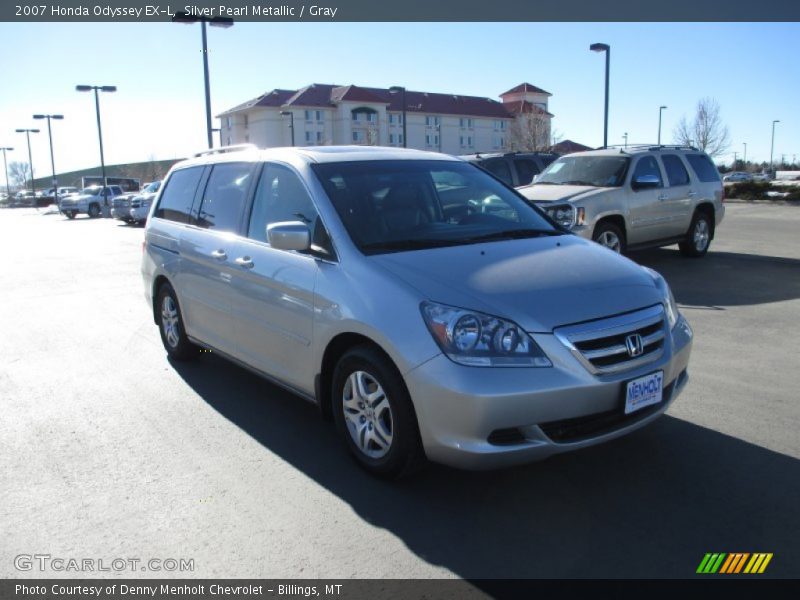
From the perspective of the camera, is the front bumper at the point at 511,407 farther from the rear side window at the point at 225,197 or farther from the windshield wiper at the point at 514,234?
the rear side window at the point at 225,197

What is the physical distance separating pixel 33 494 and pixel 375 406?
1942 mm

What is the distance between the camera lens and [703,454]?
4.11 metres

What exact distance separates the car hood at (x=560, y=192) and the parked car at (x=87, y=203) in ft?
109

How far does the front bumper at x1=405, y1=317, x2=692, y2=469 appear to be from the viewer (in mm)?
3270

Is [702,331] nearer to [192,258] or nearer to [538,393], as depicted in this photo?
[538,393]

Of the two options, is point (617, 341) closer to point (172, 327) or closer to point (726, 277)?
point (172, 327)

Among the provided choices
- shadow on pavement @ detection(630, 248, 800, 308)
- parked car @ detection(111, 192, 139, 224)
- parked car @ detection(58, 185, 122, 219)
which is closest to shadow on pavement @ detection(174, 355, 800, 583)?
shadow on pavement @ detection(630, 248, 800, 308)

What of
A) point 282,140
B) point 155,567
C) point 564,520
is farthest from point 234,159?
point 282,140

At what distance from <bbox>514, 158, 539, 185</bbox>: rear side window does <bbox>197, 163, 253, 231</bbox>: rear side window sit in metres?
9.37

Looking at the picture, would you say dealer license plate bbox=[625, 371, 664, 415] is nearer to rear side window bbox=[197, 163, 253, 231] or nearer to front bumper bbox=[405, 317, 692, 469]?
front bumper bbox=[405, 317, 692, 469]

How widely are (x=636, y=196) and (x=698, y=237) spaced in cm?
214

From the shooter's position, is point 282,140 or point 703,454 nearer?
point 703,454

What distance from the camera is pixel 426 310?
137 inches

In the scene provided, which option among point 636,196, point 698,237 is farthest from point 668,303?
point 698,237
